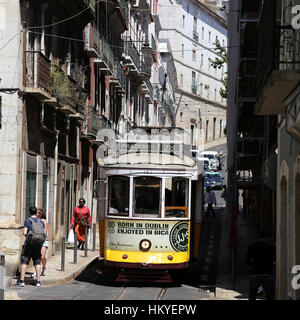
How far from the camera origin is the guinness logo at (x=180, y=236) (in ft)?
56.2

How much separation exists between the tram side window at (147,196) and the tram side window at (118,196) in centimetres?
19

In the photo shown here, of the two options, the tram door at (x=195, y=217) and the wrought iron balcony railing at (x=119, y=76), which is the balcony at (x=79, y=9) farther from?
the wrought iron balcony railing at (x=119, y=76)

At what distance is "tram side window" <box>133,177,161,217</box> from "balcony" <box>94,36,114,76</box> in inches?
586

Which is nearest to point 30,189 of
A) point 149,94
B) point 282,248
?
point 282,248

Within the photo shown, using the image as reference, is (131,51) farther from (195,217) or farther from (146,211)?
(146,211)

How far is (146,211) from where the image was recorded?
17.2 metres

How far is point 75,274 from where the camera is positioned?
18.6 meters

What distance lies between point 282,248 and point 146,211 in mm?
3579

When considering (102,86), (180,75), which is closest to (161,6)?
(180,75)

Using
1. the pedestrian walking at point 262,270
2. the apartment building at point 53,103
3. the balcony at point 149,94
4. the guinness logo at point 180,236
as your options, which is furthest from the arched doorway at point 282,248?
the balcony at point 149,94

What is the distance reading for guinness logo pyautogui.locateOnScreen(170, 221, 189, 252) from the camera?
17125 mm

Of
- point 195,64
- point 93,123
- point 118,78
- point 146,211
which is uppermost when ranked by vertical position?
point 195,64

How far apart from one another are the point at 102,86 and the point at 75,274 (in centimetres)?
1702
